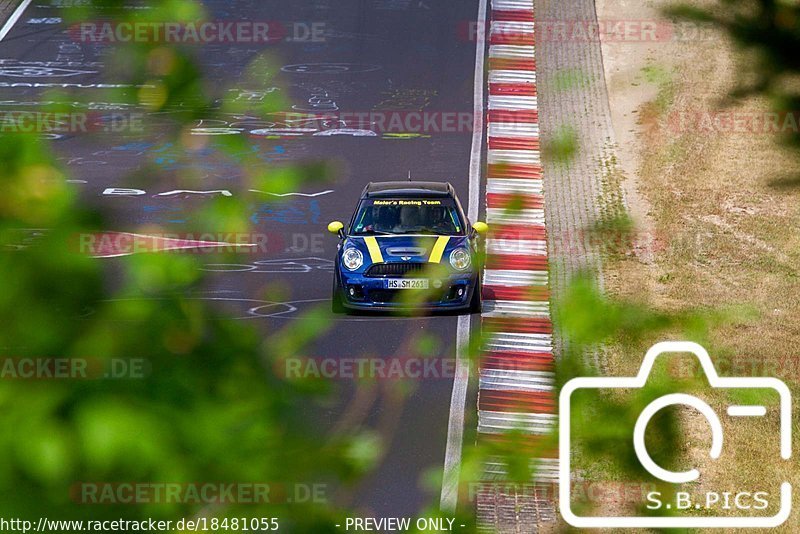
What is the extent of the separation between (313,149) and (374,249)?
1.38m

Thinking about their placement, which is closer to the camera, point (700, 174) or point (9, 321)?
point (9, 321)

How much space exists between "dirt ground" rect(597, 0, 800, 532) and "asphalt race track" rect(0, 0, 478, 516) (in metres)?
0.69

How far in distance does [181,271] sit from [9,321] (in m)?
0.29

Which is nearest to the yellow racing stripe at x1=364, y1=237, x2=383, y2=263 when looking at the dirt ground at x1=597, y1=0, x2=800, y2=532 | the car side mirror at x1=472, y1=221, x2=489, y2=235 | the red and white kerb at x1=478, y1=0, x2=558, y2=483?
the dirt ground at x1=597, y1=0, x2=800, y2=532

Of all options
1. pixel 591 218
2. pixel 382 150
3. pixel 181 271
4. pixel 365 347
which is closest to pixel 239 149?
pixel 181 271

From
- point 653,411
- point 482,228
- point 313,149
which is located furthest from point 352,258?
point 653,411

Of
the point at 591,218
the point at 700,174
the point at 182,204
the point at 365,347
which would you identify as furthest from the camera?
the point at 700,174

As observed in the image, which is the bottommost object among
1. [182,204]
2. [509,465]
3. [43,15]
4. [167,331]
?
[509,465]

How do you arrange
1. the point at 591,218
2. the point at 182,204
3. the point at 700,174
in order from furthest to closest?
the point at 700,174
the point at 182,204
the point at 591,218

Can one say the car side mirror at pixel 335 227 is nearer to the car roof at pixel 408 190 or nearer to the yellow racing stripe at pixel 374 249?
the yellow racing stripe at pixel 374 249

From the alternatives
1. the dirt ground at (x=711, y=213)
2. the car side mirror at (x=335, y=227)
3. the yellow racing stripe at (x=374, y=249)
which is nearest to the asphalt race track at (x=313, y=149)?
the car side mirror at (x=335, y=227)

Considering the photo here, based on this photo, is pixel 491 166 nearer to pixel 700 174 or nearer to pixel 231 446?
pixel 231 446

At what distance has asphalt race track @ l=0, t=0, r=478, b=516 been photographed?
2.35m

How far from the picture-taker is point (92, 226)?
220 centimetres
